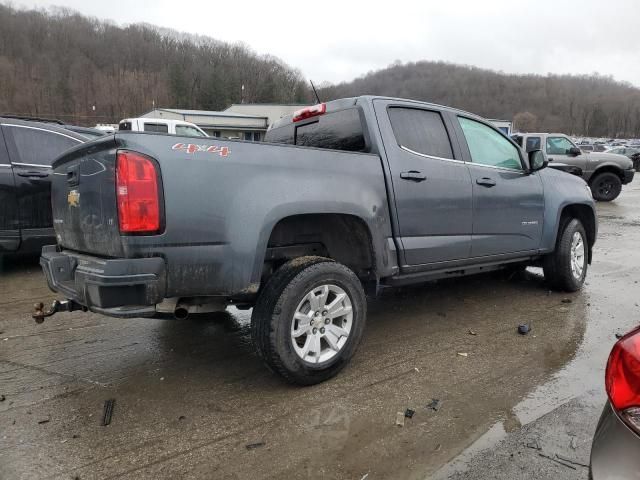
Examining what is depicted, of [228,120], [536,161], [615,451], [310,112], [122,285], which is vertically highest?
[228,120]

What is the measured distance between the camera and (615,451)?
143 cm

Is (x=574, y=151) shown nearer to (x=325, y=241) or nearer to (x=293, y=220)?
(x=325, y=241)

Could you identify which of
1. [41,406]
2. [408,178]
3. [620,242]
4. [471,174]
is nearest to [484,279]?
[471,174]

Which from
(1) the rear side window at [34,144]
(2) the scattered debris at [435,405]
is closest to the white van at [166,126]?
(1) the rear side window at [34,144]

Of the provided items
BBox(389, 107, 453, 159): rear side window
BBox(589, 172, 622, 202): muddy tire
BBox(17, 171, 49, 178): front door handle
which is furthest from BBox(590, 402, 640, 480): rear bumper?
BBox(589, 172, 622, 202): muddy tire

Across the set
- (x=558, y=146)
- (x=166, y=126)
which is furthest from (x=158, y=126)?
(x=558, y=146)

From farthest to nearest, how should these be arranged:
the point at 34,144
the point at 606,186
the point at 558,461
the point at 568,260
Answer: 1. the point at 606,186
2. the point at 34,144
3. the point at 568,260
4. the point at 558,461

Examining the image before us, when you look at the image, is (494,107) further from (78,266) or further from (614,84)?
(78,266)

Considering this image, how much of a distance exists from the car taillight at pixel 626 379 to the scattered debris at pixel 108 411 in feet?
7.99

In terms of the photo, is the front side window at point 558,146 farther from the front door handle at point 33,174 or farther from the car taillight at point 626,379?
the car taillight at point 626,379

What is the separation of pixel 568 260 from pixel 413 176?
2.48m

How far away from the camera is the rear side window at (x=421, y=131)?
365cm

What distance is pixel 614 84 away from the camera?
13150cm

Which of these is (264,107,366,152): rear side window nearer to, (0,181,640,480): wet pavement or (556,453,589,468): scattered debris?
(0,181,640,480): wet pavement
